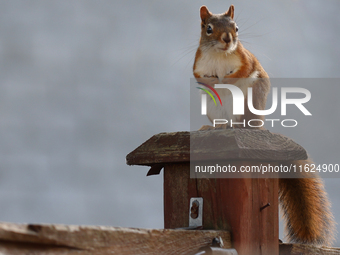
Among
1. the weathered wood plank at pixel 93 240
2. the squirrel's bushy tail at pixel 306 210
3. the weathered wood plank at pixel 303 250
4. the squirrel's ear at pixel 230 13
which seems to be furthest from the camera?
the squirrel's ear at pixel 230 13

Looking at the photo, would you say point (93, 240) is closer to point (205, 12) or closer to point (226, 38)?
point (226, 38)

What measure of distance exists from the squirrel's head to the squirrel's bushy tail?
0.65 meters

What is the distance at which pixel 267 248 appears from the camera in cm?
142

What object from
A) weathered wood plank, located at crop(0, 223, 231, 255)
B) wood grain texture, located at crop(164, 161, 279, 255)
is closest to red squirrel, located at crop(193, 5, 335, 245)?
wood grain texture, located at crop(164, 161, 279, 255)

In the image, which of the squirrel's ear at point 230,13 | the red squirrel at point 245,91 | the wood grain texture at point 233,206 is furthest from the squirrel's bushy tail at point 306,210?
the squirrel's ear at point 230,13

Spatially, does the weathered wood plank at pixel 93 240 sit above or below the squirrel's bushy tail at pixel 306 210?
above

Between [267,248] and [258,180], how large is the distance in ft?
0.77

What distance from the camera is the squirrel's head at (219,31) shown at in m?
1.98

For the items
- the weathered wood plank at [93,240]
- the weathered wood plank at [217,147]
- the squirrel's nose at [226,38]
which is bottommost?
the weathered wood plank at [93,240]

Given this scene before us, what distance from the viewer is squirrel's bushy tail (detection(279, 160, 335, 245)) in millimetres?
1704

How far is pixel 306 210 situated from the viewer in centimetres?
172

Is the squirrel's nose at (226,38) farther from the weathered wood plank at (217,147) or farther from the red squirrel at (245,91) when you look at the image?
the weathered wood plank at (217,147)

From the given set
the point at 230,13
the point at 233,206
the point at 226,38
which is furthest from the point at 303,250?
the point at 230,13

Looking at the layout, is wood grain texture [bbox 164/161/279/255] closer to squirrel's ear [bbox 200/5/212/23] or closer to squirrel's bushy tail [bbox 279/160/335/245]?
squirrel's bushy tail [bbox 279/160/335/245]
